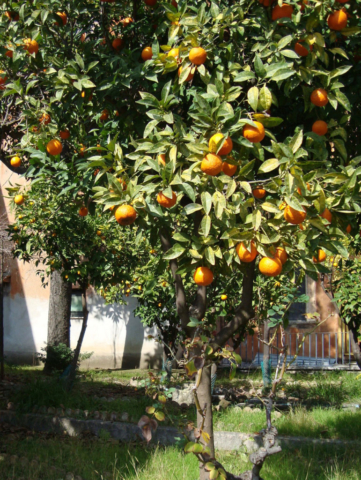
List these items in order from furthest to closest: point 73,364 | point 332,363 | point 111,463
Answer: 1. point 332,363
2. point 73,364
3. point 111,463

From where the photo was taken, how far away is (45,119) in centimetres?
305

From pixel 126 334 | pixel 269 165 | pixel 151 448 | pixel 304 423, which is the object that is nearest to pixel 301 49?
pixel 269 165

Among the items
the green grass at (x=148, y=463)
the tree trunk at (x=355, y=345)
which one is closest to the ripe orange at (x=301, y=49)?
the green grass at (x=148, y=463)

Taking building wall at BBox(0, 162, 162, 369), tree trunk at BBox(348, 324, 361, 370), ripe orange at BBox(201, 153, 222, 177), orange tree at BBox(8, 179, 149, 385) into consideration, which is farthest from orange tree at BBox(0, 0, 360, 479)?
building wall at BBox(0, 162, 162, 369)

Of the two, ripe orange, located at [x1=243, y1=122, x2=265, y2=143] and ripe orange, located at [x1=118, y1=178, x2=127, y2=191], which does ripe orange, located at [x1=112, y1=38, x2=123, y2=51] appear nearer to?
ripe orange, located at [x1=118, y1=178, x2=127, y2=191]

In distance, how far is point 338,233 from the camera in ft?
7.39

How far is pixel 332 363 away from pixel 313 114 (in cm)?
859

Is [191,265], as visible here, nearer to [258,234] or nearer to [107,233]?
[258,234]

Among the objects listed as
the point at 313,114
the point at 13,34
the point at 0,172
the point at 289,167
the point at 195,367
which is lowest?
the point at 195,367

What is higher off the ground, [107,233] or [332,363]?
[107,233]

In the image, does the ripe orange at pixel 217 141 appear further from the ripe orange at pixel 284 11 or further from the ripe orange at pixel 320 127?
the ripe orange at pixel 284 11

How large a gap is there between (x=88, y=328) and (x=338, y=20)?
33.1ft

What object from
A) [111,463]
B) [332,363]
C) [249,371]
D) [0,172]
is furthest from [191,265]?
[0,172]

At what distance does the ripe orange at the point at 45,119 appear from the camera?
3023mm
